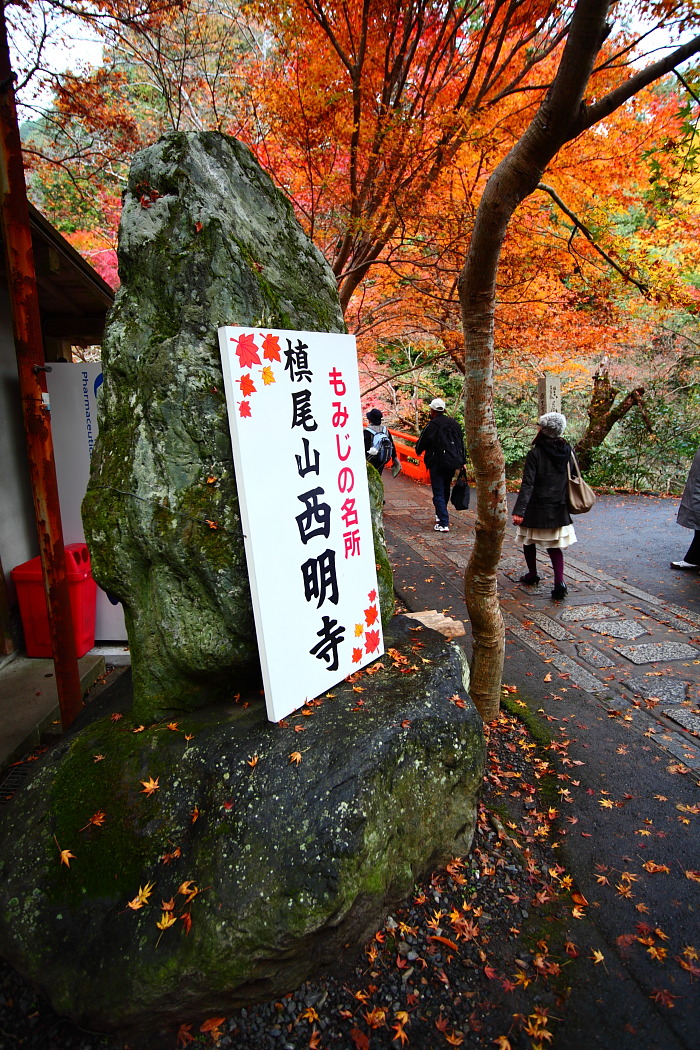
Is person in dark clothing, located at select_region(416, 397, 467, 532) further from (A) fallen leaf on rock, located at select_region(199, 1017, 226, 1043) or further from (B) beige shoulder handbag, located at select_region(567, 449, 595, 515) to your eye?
(A) fallen leaf on rock, located at select_region(199, 1017, 226, 1043)

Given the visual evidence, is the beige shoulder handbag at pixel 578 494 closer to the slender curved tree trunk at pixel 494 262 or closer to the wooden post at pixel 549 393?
the slender curved tree trunk at pixel 494 262

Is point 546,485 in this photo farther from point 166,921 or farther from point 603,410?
point 603,410

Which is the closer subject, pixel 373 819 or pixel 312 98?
pixel 373 819

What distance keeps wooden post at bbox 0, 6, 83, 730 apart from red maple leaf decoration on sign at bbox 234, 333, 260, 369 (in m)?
1.59

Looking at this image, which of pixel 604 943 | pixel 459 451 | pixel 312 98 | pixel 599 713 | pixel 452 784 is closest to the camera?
pixel 604 943

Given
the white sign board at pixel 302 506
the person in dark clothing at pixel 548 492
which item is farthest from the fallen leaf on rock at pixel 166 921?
the person in dark clothing at pixel 548 492

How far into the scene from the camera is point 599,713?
15.6 ft

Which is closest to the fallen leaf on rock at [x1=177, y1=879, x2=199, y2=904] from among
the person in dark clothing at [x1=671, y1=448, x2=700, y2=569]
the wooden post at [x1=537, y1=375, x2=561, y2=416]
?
the person in dark clothing at [x1=671, y1=448, x2=700, y2=569]

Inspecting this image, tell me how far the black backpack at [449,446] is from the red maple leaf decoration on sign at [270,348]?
6.89 m

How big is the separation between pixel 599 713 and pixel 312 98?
25.3ft

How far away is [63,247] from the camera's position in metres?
4.72

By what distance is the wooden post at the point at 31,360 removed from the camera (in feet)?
11.2

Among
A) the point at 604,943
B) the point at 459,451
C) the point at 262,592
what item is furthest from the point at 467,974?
the point at 459,451

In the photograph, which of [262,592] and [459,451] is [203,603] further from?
[459,451]
